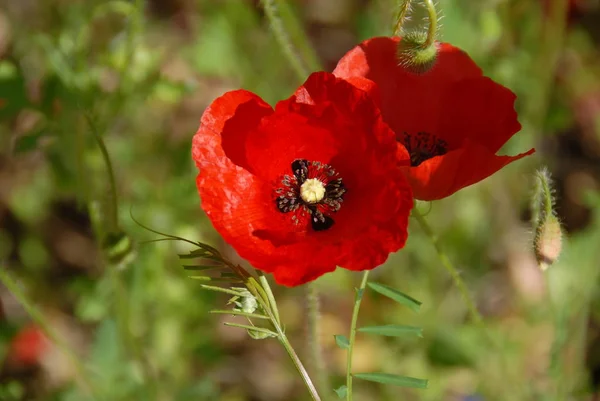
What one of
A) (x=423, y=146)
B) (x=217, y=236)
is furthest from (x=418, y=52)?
(x=217, y=236)

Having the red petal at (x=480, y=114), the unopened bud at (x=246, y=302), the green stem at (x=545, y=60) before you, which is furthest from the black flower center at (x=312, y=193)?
the green stem at (x=545, y=60)

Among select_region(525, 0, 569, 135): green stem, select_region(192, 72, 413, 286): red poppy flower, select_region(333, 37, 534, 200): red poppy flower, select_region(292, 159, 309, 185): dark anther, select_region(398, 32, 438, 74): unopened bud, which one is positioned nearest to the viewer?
select_region(192, 72, 413, 286): red poppy flower

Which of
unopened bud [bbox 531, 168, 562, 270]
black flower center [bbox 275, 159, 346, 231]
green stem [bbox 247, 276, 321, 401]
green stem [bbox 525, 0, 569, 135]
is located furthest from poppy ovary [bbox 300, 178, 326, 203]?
green stem [bbox 525, 0, 569, 135]

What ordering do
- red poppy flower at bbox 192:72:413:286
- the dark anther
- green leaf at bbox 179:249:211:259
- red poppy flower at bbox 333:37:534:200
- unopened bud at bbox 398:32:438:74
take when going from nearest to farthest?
green leaf at bbox 179:249:211:259
red poppy flower at bbox 192:72:413:286
red poppy flower at bbox 333:37:534:200
unopened bud at bbox 398:32:438:74
the dark anther

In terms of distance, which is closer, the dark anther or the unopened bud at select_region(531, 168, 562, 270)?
the unopened bud at select_region(531, 168, 562, 270)

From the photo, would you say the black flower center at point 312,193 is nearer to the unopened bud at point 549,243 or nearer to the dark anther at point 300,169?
the dark anther at point 300,169

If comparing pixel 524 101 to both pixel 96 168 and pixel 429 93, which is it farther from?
pixel 96 168

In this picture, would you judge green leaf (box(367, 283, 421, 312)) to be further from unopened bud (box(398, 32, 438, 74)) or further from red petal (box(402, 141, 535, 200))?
unopened bud (box(398, 32, 438, 74))
